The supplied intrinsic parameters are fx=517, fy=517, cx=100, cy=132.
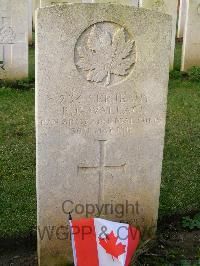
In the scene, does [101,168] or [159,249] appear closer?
[101,168]

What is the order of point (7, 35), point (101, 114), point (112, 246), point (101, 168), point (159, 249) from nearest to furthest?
point (112, 246), point (101, 114), point (101, 168), point (159, 249), point (7, 35)

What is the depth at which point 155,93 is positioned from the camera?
11.3ft

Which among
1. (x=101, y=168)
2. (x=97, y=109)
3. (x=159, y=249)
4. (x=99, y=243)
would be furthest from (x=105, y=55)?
(x=159, y=249)

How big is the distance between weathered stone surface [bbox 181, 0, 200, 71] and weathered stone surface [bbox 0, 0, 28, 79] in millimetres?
2966

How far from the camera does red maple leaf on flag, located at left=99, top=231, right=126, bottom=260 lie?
327 centimetres

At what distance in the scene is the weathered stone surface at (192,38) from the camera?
930 cm

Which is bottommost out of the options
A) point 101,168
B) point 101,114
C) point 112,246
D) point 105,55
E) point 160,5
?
point 112,246

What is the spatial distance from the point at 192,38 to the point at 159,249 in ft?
20.6

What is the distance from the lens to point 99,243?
10.8ft

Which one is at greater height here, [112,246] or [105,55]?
[105,55]

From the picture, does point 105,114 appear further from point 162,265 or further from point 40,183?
point 162,265

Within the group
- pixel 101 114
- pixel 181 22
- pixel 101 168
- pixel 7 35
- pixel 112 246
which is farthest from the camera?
pixel 181 22

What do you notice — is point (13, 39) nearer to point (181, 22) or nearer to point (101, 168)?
point (101, 168)

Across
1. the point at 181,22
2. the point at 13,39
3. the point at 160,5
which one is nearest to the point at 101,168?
the point at 13,39
